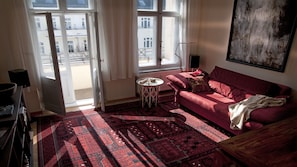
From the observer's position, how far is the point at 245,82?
3.47 metres

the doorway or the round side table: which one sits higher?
the doorway

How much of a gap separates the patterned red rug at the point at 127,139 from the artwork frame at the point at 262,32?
1478 millimetres

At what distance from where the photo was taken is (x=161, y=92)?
15.7 feet

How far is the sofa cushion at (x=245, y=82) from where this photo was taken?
3131 millimetres

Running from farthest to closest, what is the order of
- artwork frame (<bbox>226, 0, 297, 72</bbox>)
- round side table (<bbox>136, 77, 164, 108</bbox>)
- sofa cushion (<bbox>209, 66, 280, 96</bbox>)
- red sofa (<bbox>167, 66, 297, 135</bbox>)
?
round side table (<bbox>136, 77, 164, 108</bbox>) → sofa cushion (<bbox>209, 66, 280, 96</bbox>) → artwork frame (<bbox>226, 0, 297, 72</bbox>) → red sofa (<bbox>167, 66, 297, 135</bbox>)

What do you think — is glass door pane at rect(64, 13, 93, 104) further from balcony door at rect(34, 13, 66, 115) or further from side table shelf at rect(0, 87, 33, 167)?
side table shelf at rect(0, 87, 33, 167)

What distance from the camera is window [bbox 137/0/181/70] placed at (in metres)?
4.23

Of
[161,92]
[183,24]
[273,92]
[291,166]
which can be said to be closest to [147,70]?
[161,92]

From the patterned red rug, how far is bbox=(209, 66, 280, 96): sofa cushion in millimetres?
925

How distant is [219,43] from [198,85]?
1.17 metres

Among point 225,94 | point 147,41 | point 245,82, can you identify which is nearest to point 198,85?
point 225,94

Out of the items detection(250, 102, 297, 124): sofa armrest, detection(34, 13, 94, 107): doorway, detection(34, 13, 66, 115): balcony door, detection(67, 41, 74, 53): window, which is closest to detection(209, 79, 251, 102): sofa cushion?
detection(250, 102, 297, 124): sofa armrest

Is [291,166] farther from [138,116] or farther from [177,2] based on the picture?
[177,2]

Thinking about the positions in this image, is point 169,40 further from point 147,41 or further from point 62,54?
point 62,54
